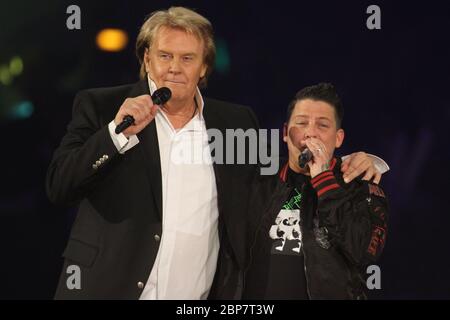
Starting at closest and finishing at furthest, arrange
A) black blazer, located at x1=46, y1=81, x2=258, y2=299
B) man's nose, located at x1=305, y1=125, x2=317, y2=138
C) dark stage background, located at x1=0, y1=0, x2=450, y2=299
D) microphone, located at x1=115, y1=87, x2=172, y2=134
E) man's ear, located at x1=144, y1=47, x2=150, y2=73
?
microphone, located at x1=115, y1=87, x2=172, y2=134
black blazer, located at x1=46, y1=81, x2=258, y2=299
man's nose, located at x1=305, y1=125, x2=317, y2=138
man's ear, located at x1=144, y1=47, x2=150, y2=73
dark stage background, located at x1=0, y1=0, x2=450, y2=299

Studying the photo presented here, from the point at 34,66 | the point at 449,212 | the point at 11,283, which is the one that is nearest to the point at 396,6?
the point at 449,212

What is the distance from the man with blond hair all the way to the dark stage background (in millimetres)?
433

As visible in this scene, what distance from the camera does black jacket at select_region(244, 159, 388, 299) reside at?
7.44 feet

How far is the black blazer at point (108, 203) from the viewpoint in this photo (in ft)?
7.18

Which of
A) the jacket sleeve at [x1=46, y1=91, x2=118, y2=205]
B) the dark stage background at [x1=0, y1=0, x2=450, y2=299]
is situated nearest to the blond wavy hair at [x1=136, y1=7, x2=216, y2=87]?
the dark stage background at [x1=0, y1=0, x2=450, y2=299]

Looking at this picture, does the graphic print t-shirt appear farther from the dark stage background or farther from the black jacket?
the dark stage background

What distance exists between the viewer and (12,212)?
119 inches

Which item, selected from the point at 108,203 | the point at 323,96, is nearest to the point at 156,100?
the point at 108,203

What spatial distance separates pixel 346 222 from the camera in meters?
2.27

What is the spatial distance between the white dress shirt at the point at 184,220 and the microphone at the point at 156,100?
0.49ft

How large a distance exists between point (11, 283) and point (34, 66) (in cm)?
98

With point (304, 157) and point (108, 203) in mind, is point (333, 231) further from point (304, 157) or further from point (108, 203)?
point (108, 203)

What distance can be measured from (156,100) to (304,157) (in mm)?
535

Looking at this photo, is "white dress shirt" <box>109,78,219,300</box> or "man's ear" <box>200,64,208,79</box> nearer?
"white dress shirt" <box>109,78,219,300</box>
